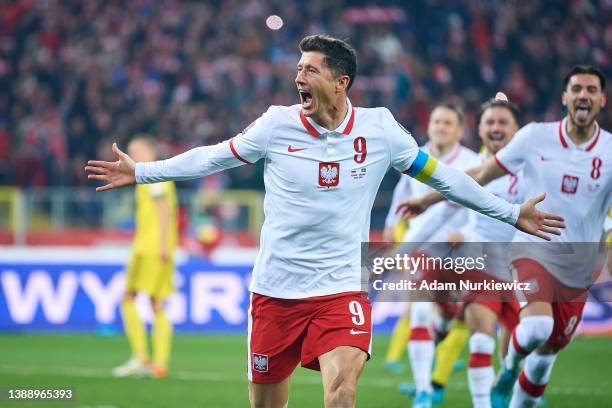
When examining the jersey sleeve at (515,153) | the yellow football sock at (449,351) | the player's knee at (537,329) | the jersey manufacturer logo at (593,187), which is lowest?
the yellow football sock at (449,351)

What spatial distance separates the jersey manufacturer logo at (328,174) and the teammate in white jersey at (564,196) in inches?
77.5

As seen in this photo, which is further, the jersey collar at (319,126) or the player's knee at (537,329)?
the player's knee at (537,329)

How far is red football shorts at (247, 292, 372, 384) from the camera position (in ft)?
17.6

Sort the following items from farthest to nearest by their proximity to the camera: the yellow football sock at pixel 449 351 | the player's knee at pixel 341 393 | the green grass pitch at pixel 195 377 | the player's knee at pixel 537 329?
the green grass pitch at pixel 195 377 < the yellow football sock at pixel 449 351 < the player's knee at pixel 537 329 < the player's knee at pixel 341 393

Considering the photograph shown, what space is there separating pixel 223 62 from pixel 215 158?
18.5 meters

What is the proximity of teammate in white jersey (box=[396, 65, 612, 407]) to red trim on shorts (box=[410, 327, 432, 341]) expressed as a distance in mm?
1567

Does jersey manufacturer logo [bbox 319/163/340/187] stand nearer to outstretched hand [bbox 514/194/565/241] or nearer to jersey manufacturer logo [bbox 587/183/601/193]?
outstretched hand [bbox 514/194/565/241]

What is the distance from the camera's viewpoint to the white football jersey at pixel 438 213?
877 cm

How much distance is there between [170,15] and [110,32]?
1580 mm

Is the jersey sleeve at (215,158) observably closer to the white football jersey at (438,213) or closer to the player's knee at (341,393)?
the player's knee at (341,393)

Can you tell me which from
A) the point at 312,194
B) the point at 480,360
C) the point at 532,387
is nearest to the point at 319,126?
the point at 312,194

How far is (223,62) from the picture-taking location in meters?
23.7

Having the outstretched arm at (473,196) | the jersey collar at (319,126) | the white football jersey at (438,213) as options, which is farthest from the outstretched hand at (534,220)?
the white football jersey at (438,213)

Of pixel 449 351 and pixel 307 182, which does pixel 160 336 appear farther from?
pixel 307 182
